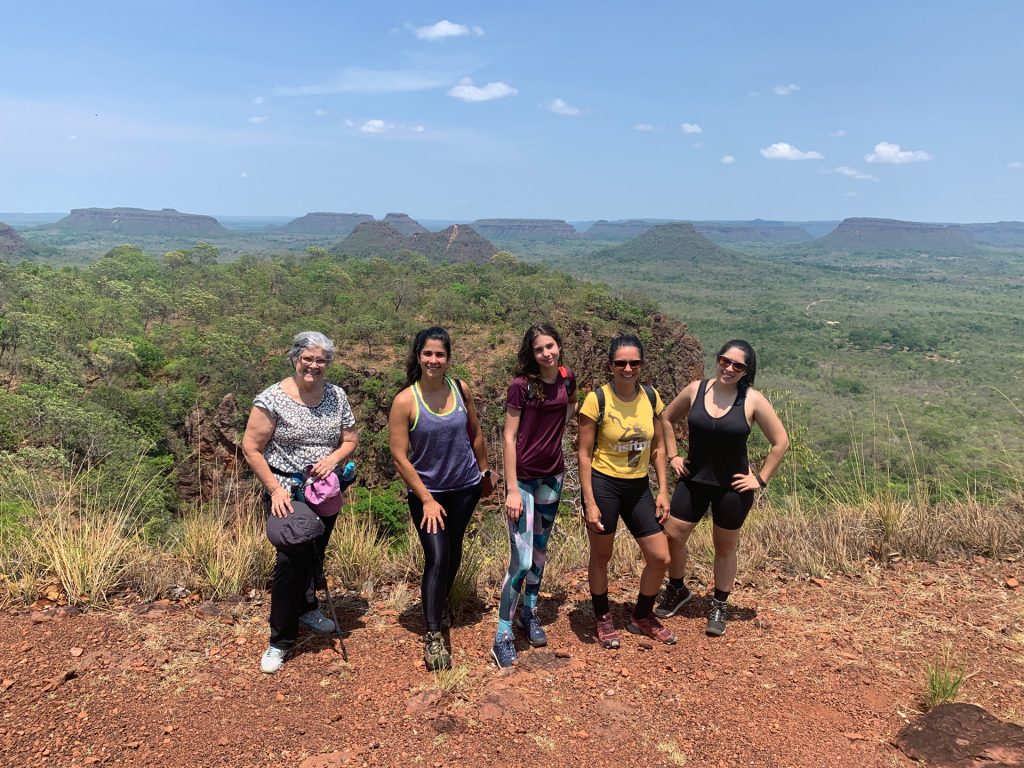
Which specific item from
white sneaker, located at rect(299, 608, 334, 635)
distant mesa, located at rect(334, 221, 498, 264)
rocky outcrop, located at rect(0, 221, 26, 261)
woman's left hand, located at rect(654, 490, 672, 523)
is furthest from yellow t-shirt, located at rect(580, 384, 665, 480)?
rocky outcrop, located at rect(0, 221, 26, 261)

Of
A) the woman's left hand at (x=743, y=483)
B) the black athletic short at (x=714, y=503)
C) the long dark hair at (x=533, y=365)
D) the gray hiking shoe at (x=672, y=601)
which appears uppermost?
the long dark hair at (x=533, y=365)

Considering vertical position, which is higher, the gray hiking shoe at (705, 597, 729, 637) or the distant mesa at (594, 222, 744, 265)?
the distant mesa at (594, 222, 744, 265)

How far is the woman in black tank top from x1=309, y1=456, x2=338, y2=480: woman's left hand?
163 centimetres

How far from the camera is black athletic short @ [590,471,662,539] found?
8.95 feet

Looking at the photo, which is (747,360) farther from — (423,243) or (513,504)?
(423,243)

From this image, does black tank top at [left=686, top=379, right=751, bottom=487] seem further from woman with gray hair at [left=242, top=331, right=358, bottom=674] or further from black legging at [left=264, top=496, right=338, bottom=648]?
black legging at [left=264, top=496, right=338, bottom=648]

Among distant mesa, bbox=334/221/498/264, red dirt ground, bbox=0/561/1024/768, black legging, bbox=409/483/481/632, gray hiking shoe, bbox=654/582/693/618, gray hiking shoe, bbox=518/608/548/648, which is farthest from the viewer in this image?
distant mesa, bbox=334/221/498/264

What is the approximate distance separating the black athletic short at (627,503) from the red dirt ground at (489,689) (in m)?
0.65

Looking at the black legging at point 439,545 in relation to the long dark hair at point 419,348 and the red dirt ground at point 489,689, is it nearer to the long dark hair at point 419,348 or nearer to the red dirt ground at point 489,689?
the red dirt ground at point 489,689

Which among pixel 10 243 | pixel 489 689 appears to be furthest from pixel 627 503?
pixel 10 243

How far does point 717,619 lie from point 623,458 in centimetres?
110

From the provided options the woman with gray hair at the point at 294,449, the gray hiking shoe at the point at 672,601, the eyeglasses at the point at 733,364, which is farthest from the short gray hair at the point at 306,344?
the gray hiking shoe at the point at 672,601

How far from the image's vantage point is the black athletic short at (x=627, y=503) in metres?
2.73

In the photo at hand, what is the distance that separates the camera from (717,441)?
110 inches
